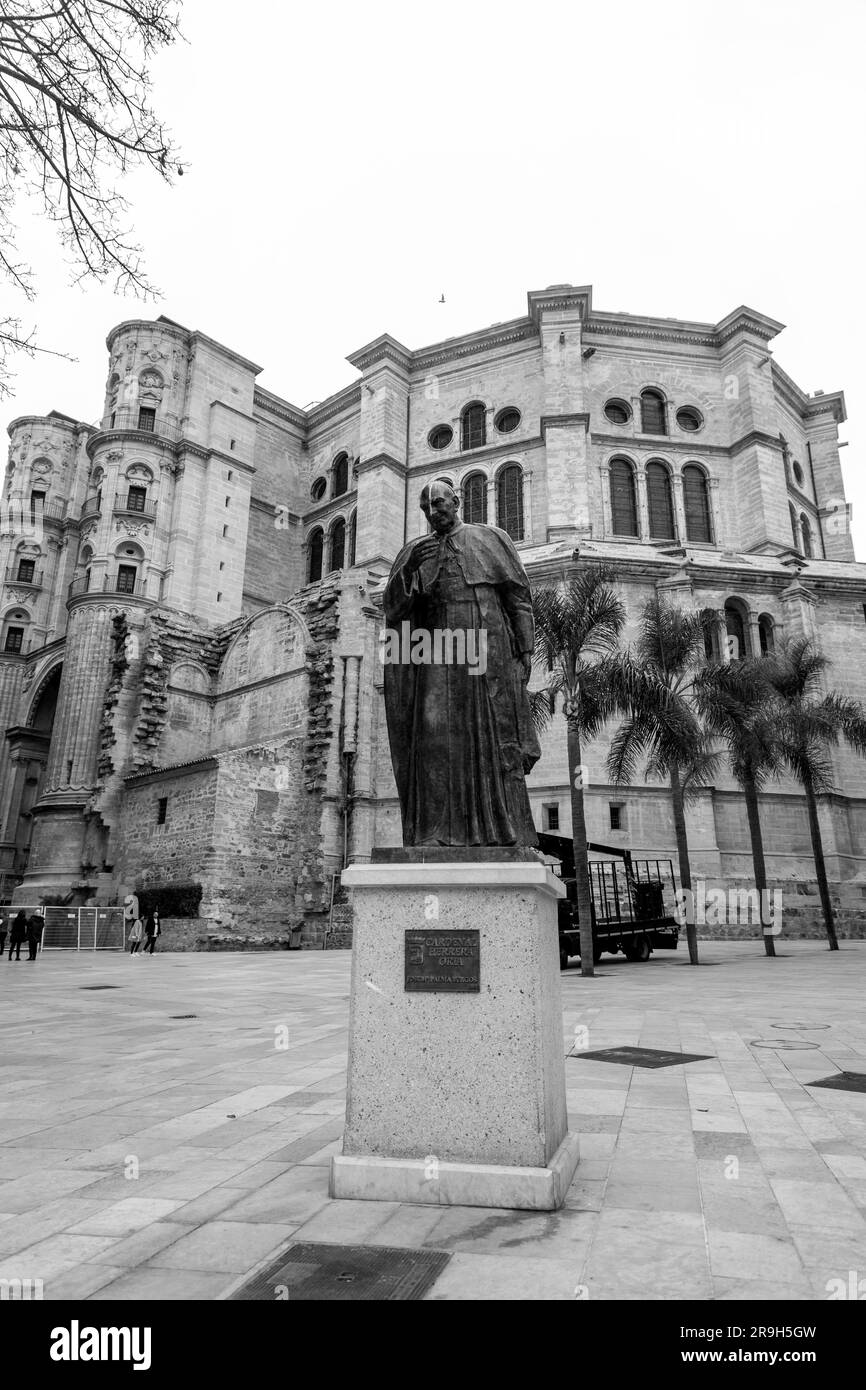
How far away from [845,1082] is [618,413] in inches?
1666

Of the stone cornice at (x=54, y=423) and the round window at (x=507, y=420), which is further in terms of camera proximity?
the stone cornice at (x=54, y=423)

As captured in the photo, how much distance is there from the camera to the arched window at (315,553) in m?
50.8

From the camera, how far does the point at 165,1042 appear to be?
8883 mm

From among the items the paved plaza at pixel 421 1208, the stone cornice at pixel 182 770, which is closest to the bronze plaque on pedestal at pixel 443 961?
the paved plaza at pixel 421 1208

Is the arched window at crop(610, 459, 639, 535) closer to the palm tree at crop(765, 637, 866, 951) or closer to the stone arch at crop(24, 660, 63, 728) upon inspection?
the palm tree at crop(765, 637, 866, 951)

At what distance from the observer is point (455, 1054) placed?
13.2 ft

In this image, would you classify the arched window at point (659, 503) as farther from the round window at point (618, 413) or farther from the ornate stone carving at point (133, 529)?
the ornate stone carving at point (133, 529)

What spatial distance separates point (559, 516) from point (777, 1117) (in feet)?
120

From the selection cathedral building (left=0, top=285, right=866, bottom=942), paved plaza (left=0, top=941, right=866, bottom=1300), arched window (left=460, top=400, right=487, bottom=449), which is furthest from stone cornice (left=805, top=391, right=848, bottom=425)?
paved plaza (left=0, top=941, right=866, bottom=1300)

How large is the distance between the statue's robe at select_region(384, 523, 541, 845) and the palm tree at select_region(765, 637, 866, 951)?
21.1 metres

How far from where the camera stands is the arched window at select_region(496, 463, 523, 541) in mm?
43438

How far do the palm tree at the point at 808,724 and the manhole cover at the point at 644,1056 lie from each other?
17.5 meters

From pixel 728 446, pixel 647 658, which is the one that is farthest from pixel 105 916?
pixel 728 446
